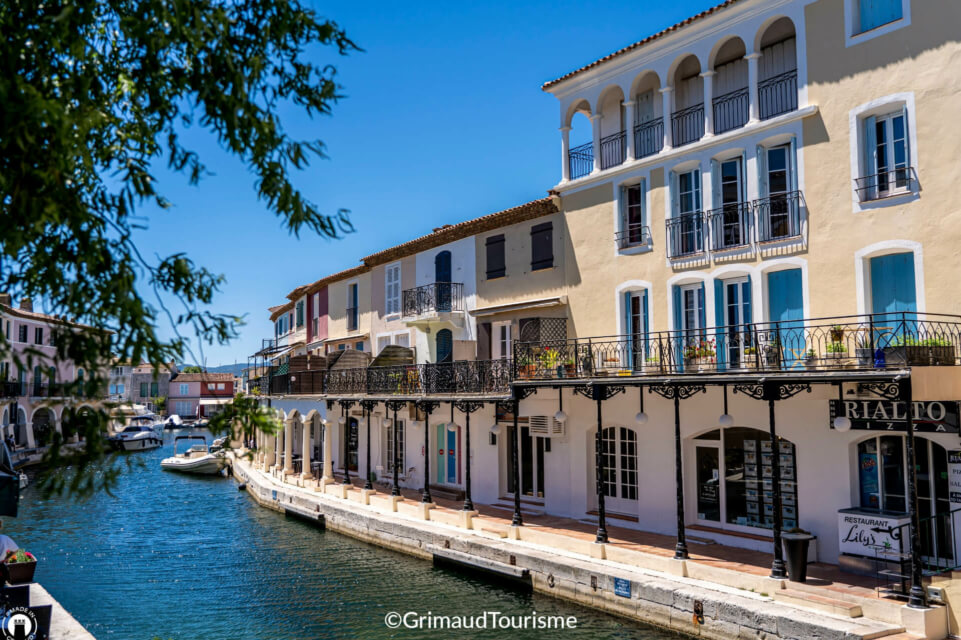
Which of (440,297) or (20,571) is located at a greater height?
(440,297)

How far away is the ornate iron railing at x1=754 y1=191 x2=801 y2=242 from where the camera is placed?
16.6 meters

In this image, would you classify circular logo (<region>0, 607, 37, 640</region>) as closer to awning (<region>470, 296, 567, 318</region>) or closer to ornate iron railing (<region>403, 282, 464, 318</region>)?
awning (<region>470, 296, 567, 318</region>)

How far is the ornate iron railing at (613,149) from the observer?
830 inches

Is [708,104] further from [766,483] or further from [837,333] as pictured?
[766,483]

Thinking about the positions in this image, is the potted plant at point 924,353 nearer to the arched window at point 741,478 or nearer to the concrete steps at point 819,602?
the concrete steps at point 819,602

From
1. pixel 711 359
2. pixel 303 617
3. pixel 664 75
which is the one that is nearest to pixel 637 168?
pixel 664 75

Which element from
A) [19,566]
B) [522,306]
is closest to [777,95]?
[522,306]

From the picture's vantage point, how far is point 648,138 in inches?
802

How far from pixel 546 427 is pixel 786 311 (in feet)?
26.5

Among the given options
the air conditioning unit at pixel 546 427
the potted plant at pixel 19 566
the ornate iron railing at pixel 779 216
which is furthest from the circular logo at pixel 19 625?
the ornate iron railing at pixel 779 216

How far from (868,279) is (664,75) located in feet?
24.2

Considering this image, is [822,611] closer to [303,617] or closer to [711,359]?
[711,359]

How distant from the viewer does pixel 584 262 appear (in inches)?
857

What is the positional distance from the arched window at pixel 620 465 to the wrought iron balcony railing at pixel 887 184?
27.0 ft
